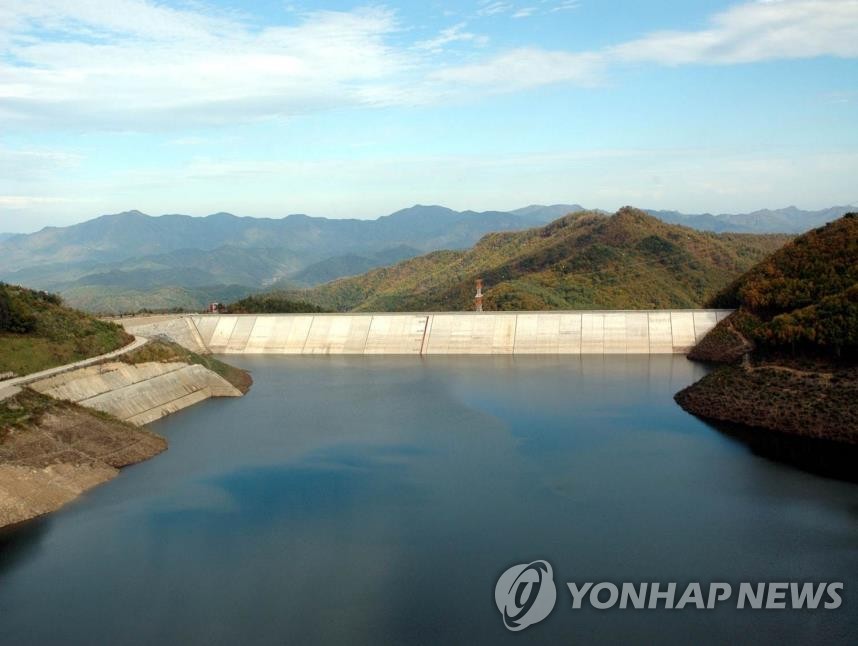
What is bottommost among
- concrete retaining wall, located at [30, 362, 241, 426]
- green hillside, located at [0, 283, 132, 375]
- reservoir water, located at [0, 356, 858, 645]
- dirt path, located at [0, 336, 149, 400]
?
reservoir water, located at [0, 356, 858, 645]

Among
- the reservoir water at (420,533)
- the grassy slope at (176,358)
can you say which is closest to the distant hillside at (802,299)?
the reservoir water at (420,533)

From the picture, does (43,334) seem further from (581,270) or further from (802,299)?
(581,270)

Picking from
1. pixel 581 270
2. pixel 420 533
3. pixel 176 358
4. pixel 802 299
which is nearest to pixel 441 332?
pixel 176 358

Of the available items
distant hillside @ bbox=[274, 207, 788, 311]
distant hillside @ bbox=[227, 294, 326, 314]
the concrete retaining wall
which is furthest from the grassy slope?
distant hillside @ bbox=[274, 207, 788, 311]

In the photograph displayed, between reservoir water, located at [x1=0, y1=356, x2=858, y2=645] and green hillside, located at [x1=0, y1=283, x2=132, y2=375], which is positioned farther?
green hillside, located at [x1=0, y1=283, x2=132, y2=375]

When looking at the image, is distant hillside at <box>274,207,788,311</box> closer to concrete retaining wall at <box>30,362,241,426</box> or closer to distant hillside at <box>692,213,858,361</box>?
distant hillside at <box>692,213,858,361</box>

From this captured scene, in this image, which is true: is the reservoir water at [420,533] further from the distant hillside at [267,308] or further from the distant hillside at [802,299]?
the distant hillside at [267,308]
